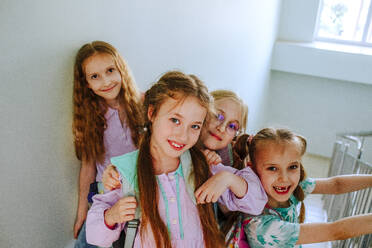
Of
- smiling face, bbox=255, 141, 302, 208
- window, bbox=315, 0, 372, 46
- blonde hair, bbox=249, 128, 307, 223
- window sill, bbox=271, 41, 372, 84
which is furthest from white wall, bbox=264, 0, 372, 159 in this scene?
smiling face, bbox=255, 141, 302, 208

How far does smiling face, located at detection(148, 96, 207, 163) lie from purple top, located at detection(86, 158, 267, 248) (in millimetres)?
119

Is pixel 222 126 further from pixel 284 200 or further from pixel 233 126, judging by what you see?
pixel 284 200

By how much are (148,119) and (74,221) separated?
0.65 meters

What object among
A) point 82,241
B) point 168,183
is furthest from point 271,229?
point 82,241

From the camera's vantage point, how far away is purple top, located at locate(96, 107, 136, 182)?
57.1 inches

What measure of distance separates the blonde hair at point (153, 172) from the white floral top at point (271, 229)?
0.16 metres

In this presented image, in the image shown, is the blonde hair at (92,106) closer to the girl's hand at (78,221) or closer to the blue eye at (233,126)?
the girl's hand at (78,221)

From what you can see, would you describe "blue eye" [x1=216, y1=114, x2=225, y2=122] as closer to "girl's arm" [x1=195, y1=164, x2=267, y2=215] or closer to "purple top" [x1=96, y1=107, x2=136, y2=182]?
"girl's arm" [x1=195, y1=164, x2=267, y2=215]

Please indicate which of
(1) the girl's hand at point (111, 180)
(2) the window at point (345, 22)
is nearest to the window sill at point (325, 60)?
(2) the window at point (345, 22)

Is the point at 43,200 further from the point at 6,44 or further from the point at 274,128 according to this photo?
the point at 274,128

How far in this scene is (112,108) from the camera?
57.4 inches

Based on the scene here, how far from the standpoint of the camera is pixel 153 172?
1.11 m

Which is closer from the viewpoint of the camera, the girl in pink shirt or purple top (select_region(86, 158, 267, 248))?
purple top (select_region(86, 158, 267, 248))

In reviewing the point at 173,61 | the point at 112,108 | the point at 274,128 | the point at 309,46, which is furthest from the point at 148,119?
the point at 309,46
